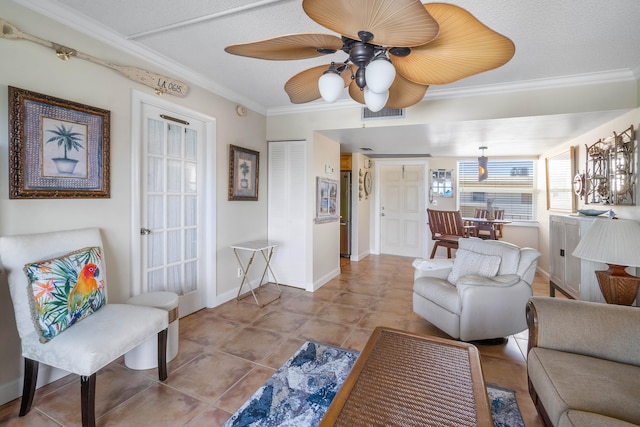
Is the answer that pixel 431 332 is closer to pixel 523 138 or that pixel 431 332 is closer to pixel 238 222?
pixel 238 222

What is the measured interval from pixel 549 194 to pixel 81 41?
619 cm

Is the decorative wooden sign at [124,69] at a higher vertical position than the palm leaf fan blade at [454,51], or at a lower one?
higher

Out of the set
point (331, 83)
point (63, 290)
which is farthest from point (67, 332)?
point (331, 83)

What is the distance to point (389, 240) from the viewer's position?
261 inches

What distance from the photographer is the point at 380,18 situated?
948mm

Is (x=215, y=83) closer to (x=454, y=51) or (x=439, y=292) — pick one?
(x=454, y=51)

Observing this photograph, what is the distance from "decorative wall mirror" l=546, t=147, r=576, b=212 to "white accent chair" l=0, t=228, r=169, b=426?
5108 millimetres

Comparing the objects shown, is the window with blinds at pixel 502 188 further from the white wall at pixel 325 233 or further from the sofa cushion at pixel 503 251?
the sofa cushion at pixel 503 251

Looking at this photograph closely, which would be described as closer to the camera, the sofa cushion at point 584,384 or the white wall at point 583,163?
the sofa cushion at point 584,384

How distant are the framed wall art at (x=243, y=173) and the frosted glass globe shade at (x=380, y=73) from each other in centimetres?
251

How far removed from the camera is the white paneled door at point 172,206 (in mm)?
2594

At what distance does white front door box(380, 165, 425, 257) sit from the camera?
20.7 ft

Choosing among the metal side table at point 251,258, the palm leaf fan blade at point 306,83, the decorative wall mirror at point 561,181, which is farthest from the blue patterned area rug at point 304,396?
the decorative wall mirror at point 561,181

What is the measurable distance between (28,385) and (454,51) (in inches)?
109
